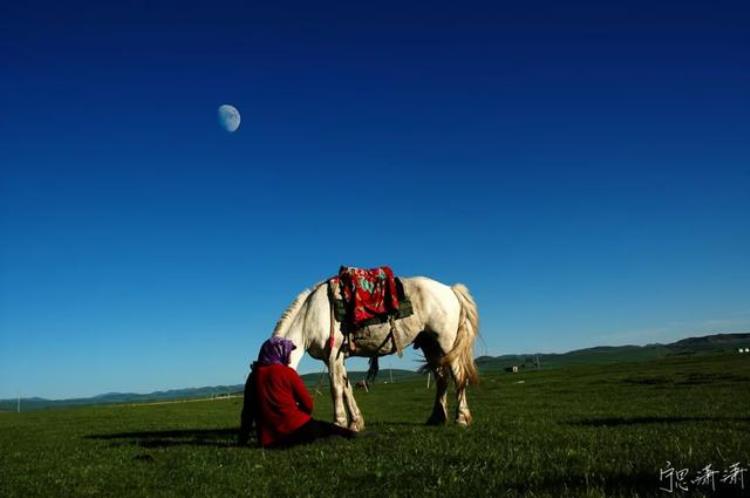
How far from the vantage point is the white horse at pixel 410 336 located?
1385 centimetres

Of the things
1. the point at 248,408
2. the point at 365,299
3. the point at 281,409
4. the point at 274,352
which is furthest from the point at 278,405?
the point at 365,299

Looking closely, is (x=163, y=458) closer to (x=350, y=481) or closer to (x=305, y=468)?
(x=305, y=468)

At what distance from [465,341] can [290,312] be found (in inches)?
203

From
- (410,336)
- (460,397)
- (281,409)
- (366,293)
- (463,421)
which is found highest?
(366,293)

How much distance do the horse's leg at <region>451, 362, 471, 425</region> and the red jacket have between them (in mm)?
5183

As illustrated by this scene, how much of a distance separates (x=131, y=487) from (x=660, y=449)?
7.60 m

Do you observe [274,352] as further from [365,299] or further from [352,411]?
[365,299]

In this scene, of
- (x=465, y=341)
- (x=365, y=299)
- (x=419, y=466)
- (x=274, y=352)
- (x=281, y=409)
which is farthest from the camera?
(x=465, y=341)

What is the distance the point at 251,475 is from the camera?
8.34 metres

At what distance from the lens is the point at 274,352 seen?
11.8 m

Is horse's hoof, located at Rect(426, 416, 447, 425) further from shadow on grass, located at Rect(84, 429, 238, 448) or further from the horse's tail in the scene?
shadow on grass, located at Rect(84, 429, 238, 448)

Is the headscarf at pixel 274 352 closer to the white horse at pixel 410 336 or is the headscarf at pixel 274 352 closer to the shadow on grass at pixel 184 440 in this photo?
the white horse at pixel 410 336

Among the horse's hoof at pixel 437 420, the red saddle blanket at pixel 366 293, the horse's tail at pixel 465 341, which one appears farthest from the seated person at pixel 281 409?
the horse's tail at pixel 465 341

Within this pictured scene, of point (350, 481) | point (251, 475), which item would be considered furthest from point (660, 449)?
point (251, 475)
